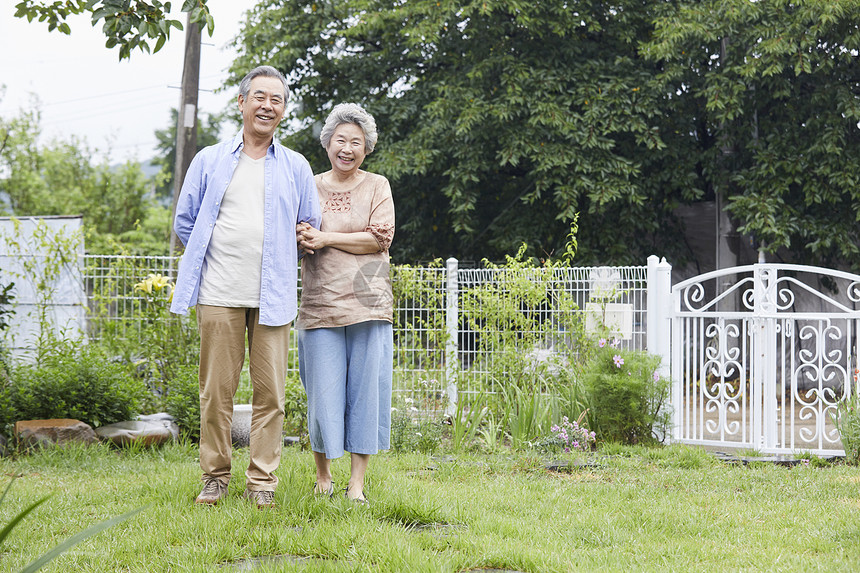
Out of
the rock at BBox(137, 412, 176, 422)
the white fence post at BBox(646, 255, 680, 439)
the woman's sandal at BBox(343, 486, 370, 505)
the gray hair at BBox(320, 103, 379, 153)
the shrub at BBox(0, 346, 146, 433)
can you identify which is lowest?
the woman's sandal at BBox(343, 486, 370, 505)

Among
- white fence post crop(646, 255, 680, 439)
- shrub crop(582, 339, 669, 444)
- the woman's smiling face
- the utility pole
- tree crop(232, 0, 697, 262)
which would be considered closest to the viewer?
the woman's smiling face

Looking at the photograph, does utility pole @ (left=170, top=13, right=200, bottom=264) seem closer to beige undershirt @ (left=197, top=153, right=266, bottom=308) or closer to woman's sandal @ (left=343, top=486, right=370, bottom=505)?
beige undershirt @ (left=197, top=153, right=266, bottom=308)

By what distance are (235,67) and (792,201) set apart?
27.5ft

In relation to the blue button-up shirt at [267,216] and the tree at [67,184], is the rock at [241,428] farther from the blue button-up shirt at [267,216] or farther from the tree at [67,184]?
the tree at [67,184]

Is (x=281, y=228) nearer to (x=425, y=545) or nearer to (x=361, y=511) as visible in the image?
(x=361, y=511)

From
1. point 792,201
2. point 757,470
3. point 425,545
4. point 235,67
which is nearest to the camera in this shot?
point 425,545

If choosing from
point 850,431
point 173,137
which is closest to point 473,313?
point 850,431

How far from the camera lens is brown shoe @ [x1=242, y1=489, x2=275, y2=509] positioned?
350 centimetres

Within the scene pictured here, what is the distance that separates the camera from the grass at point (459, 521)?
2801 millimetres

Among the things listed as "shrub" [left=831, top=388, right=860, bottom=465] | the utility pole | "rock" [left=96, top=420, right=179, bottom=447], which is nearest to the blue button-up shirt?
"rock" [left=96, top=420, right=179, bottom=447]

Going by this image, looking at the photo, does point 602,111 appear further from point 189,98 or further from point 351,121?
point 351,121

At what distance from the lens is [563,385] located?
261 inches

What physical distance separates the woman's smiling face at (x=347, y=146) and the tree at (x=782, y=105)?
7.40 m

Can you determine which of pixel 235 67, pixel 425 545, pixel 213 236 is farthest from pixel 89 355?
pixel 235 67
